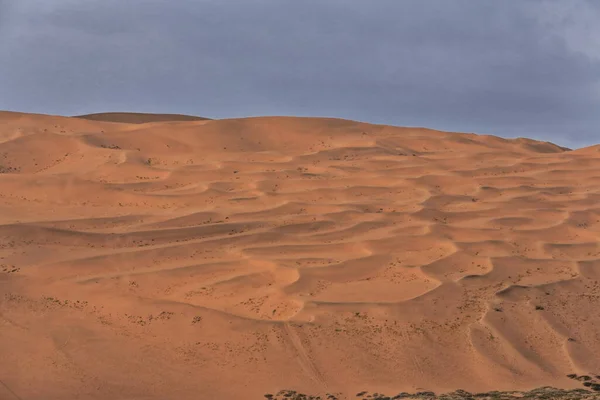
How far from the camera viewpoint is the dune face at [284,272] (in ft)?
32.3

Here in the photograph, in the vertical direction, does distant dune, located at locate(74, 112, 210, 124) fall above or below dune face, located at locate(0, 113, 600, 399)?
above

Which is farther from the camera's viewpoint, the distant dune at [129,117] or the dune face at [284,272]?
the distant dune at [129,117]

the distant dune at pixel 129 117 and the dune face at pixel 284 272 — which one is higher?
the distant dune at pixel 129 117

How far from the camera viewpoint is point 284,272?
12844 millimetres

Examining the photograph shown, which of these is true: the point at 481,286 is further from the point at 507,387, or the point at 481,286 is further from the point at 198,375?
the point at 198,375

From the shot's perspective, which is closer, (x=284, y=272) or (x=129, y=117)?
(x=284, y=272)

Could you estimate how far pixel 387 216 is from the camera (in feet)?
54.2

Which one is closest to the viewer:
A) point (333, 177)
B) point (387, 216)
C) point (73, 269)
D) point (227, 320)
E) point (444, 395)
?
point (444, 395)

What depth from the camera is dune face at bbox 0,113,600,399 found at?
9836 millimetres

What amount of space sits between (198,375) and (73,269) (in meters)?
4.44

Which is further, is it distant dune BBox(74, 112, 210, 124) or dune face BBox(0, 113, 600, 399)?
distant dune BBox(74, 112, 210, 124)

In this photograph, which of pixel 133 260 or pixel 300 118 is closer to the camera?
pixel 133 260

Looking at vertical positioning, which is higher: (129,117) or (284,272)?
(129,117)

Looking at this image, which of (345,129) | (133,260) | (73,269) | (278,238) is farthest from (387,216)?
(345,129)
